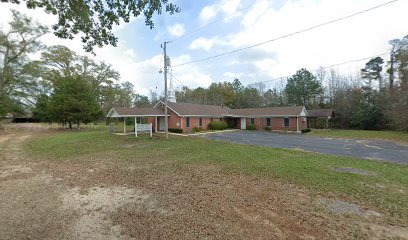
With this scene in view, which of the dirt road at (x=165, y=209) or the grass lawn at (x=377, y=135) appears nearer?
the dirt road at (x=165, y=209)

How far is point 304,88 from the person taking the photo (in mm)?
39594

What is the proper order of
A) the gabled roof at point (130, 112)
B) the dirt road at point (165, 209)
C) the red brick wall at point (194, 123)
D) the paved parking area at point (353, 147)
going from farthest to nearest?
the red brick wall at point (194, 123), the gabled roof at point (130, 112), the paved parking area at point (353, 147), the dirt road at point (165, 209)

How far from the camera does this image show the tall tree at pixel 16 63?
24.1 meters

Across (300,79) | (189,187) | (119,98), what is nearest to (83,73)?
(119,98)

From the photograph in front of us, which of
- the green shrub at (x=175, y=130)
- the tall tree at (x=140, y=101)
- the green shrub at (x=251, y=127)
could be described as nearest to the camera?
the green shrub at (x=175, y=130)

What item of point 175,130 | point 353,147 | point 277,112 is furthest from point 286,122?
point 175,130

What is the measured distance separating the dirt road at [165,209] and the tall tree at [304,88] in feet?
128

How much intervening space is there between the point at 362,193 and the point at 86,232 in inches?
252

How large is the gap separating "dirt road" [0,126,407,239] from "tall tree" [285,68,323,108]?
3892 cm

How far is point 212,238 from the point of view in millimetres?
3125

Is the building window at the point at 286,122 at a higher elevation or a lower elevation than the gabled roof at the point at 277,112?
lower

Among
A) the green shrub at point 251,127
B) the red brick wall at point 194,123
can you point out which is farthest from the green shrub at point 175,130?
the green shrub at point 251,127

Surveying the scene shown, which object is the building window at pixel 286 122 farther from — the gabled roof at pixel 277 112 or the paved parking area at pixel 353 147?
the paved parking area at pixel 353 147

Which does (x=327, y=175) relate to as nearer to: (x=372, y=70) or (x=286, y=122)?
(x=286, y=122)
